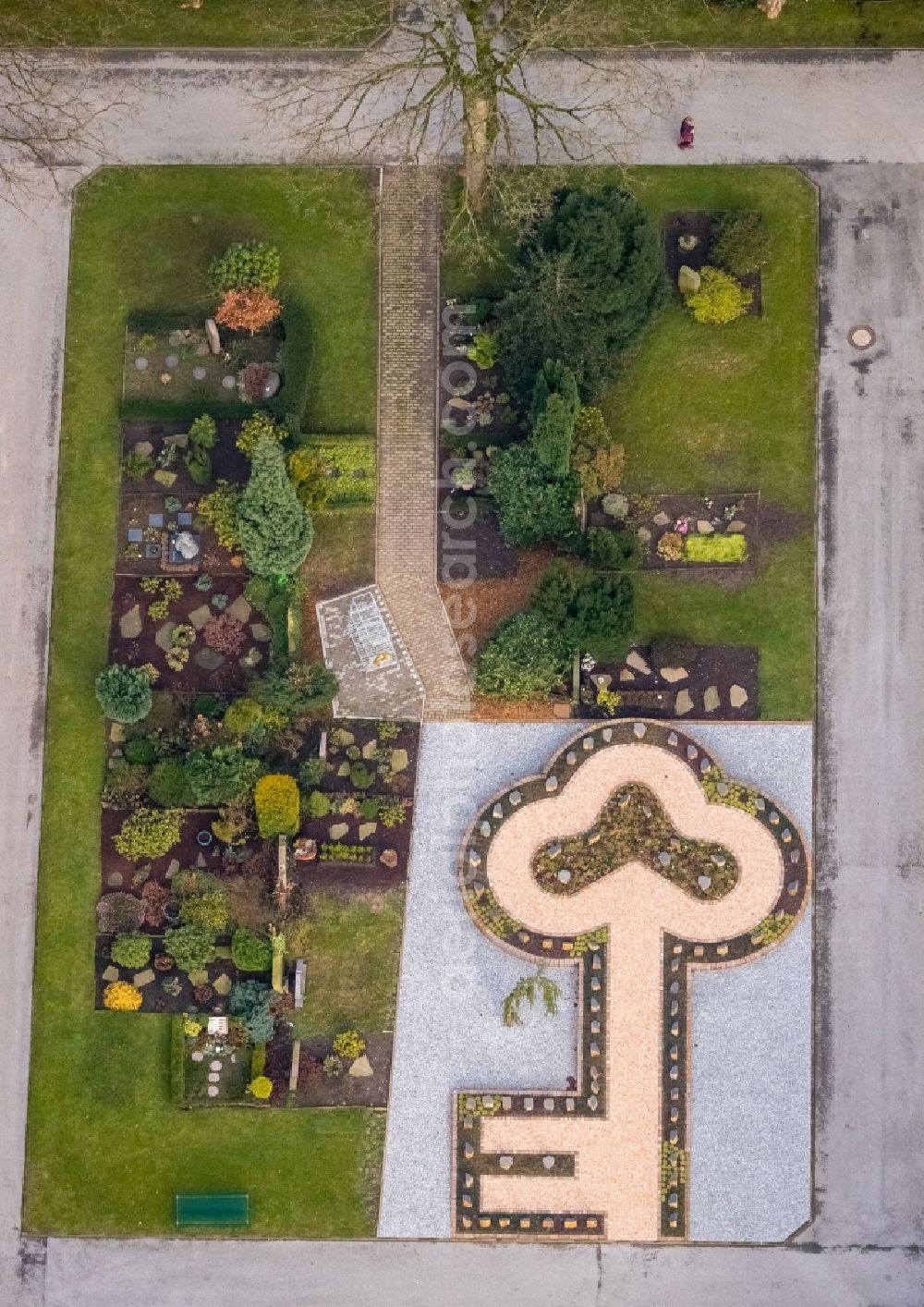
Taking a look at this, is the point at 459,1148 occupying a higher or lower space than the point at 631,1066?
lower

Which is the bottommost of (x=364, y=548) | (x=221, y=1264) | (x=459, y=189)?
(x=221, y=1264)

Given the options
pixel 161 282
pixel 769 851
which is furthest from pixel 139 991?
pixel 161 282

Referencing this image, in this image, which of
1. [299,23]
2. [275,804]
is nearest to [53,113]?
[299,23]

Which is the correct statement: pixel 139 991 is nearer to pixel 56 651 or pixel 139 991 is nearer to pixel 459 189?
pixel 56 651

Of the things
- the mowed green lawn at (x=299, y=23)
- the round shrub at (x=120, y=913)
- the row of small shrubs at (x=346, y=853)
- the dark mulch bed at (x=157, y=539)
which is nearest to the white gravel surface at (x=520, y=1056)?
the row of small shrubs at (x=346, y=853)

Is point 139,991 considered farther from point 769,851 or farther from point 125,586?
point 769,851

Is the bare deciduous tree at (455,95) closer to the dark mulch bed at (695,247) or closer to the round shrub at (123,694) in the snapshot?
the dark mulch bed at (695,247)

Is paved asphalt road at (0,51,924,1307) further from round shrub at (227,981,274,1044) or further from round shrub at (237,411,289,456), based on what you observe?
round shrub at (227,981,274,1044)
